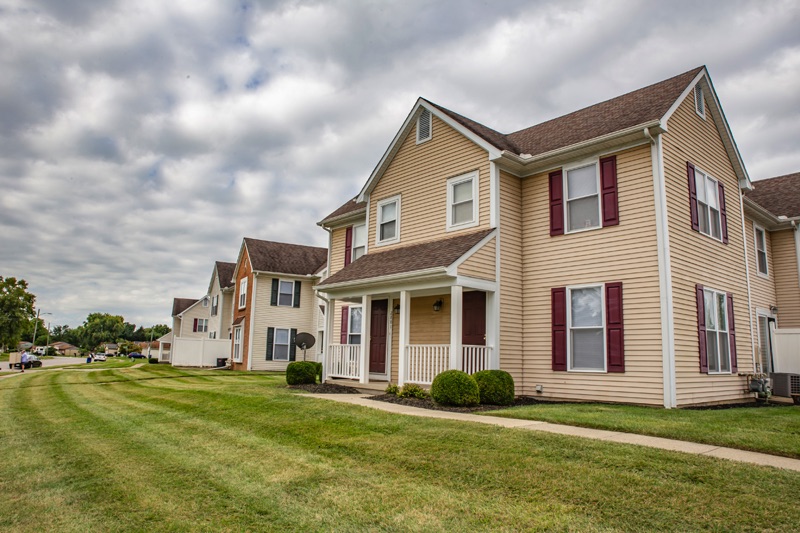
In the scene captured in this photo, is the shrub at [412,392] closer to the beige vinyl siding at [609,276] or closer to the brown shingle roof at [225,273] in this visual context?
the beige vinyl siding at [609,276]

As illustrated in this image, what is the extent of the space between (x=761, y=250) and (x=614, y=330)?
8.67 m

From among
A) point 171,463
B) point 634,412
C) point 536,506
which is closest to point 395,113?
point 634,412

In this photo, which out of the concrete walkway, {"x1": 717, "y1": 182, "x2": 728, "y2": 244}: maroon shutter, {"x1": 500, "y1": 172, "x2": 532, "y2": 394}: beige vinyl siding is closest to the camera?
the concrete walkway

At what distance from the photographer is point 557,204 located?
43.5 ft

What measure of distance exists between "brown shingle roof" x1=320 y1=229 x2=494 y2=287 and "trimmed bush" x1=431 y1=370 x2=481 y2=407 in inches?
98.1

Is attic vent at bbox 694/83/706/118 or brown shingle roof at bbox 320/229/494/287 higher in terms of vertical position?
attic vent at bbox 694/83/706/118

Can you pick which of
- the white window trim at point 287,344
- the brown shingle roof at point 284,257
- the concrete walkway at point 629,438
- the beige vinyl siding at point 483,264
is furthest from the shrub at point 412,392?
the brown shingle roof at point 284,257

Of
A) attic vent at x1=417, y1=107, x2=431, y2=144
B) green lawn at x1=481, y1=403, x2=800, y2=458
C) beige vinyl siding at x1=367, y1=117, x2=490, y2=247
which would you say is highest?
attic vent at x1=417, y1=107, x2=431, y2=144

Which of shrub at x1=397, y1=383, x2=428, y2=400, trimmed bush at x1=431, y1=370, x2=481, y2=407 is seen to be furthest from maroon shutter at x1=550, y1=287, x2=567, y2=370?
shrub at x1=397, y1=383, x2=428, y2=400

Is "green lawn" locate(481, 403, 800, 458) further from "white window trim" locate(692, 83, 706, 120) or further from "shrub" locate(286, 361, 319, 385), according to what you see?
"white window trim" locate(692, 83, 706, 120)

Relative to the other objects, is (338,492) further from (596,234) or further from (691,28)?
(691,28)

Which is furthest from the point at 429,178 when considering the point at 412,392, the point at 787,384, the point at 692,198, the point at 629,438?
the point at 787,384

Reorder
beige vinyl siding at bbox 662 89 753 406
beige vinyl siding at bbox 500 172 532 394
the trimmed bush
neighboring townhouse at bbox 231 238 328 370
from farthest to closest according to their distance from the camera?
neighboring townhouse at bbox 231 238 328 370
beige vinyl siding at bbox 500 172 532 394
beige vinyl siding at bbox 662 89 753 406
the trimmed bush

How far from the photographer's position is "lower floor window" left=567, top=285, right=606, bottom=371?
39.7 ft
